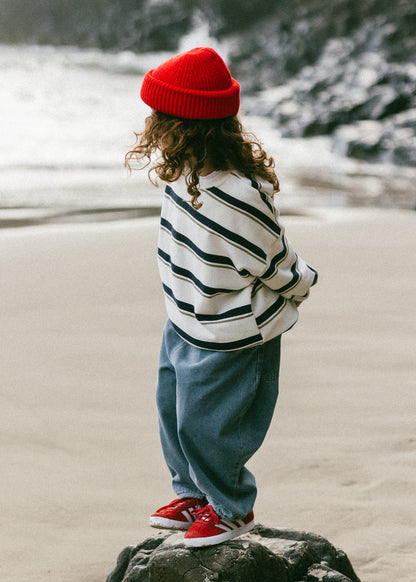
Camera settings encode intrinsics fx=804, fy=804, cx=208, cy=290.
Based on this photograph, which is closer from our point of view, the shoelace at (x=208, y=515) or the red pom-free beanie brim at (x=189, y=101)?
the red pom-free beanie brim at (x=189, y=101)

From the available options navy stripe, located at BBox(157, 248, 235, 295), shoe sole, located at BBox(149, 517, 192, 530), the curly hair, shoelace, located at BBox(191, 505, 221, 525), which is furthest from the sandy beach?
the curly hair

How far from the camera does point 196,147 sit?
6.19ft

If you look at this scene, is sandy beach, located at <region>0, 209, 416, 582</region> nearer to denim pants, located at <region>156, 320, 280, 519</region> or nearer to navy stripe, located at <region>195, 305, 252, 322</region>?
denim pants, located at <region>156, 320, 280, 519</region>

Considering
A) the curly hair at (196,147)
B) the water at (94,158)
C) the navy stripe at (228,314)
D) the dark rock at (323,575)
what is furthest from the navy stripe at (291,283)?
the water at (94,158)

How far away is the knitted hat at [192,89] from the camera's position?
72.6 inches

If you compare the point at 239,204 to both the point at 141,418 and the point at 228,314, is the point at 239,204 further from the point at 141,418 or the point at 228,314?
the point at 141,418

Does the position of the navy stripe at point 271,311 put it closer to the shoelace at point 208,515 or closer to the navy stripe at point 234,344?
the navy stripe at point 234,344

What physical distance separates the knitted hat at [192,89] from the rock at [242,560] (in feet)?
3.68

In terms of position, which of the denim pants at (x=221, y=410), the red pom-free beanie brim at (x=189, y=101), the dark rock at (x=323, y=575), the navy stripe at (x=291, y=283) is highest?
the red pom-free beanie brim at (x=189, y=101)

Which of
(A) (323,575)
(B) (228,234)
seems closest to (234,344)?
(B) (228,234)

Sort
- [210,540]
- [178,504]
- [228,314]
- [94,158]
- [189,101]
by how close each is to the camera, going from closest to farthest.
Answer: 1. [189,101]
2. [228,314]
3. [210,540]
4. [178,504]
5. [94,158]

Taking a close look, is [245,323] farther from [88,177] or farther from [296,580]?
[88,177]

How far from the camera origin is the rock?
2070 millimetres

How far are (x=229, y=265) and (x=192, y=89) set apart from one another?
1.38 ft
